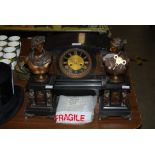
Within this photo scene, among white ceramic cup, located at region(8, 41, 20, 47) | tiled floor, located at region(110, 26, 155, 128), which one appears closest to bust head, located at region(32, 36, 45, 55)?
white ceramic cup, located at region(8, 41, 20, 47)

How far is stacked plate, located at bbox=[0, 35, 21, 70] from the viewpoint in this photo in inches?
104

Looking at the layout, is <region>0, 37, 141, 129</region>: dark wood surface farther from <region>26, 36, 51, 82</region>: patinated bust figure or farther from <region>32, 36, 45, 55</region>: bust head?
<region>32, 36, 45, 55</region>: bust head

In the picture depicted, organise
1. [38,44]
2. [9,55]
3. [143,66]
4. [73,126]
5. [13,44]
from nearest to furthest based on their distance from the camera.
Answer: [38,44] → [73,126] → [9,55] → [13,44] → [143,66]

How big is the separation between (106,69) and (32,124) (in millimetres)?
666

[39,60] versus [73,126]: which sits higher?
[39,60]

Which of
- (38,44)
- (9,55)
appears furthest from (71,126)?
(9,55)

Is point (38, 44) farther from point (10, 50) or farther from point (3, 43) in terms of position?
point (3, 43)

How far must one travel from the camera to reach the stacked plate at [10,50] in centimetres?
263

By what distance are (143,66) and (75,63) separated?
2.22m

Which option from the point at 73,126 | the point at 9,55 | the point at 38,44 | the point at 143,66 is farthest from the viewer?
the point at 143,66

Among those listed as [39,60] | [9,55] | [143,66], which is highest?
[39,60]

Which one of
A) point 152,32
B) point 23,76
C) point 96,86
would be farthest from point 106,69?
point 152,32

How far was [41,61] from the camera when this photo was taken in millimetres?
2027

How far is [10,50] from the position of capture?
279 cm
